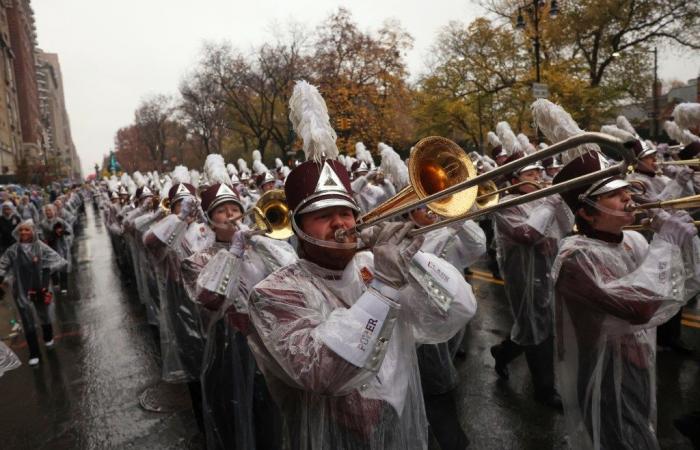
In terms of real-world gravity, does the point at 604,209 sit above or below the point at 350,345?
above

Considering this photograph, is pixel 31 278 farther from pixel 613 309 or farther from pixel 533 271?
pixel 613 309

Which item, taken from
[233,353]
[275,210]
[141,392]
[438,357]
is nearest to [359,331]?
[233,353]

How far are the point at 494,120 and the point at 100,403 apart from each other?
28030 mm

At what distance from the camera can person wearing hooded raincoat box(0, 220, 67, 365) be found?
25.3 ft

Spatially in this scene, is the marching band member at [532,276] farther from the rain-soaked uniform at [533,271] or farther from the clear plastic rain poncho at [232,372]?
the clear plastic rain poncho at [232,372]

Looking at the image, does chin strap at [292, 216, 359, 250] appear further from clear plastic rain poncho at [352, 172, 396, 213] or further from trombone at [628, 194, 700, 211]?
clear plastic rain poncho at [352, 172, 396, 213]

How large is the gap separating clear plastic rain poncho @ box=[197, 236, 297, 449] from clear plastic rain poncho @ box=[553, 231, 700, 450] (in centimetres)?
212

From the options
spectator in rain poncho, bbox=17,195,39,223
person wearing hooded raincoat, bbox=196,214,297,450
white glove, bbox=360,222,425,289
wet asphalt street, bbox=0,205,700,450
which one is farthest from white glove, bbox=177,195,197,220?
spectator in rain poncho, bbox=17,195,39,223

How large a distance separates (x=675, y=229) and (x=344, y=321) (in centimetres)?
209

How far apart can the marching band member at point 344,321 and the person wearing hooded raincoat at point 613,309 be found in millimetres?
1021

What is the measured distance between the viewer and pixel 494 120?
99.5 ft

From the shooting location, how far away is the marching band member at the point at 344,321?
6.84 ft

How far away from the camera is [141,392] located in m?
6.19

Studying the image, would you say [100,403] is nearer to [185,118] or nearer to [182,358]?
[182,358]
